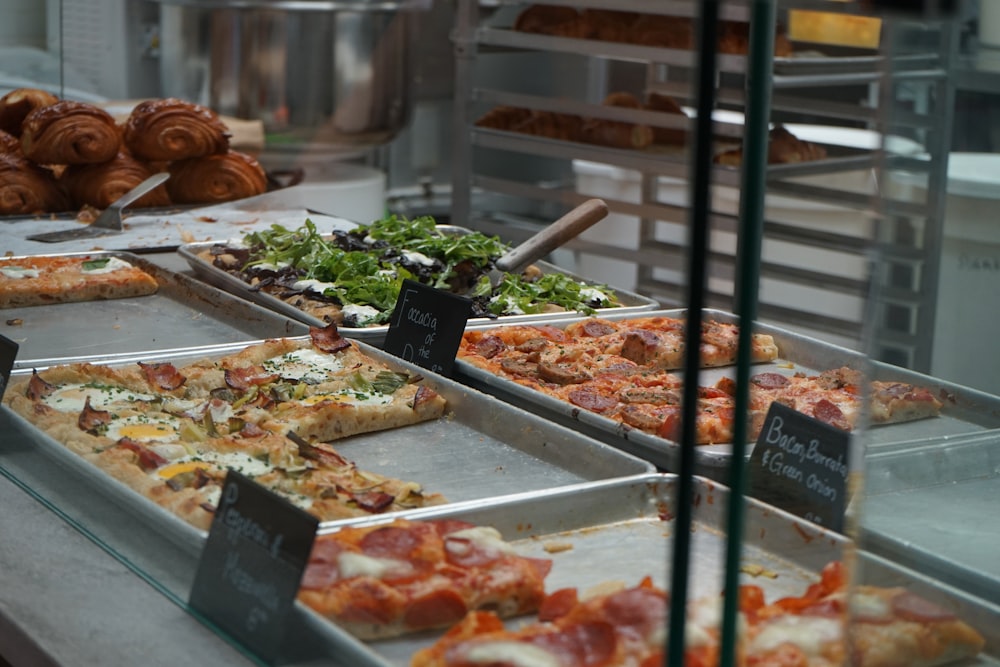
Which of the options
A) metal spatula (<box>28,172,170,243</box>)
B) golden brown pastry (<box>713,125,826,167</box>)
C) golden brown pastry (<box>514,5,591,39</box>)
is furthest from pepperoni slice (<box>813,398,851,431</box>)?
golden brown pastry (<box>514,5,591,39</box>)

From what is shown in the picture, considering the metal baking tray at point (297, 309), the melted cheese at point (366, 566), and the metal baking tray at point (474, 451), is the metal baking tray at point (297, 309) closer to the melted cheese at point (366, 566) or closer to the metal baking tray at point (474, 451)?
the metal baking tray at point (474, 451)

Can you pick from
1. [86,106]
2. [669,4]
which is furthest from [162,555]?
[669,4]

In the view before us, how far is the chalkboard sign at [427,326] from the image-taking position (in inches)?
78.4

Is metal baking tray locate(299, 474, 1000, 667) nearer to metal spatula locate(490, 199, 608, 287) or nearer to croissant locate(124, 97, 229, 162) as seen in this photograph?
metal spatula locate(490, 199, 608, 287)

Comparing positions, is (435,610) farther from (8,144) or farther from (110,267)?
(8,144)

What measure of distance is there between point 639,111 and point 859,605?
3166mm

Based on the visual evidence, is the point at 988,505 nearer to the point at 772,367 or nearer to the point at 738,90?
the point at 772,367

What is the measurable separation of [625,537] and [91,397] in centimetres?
80

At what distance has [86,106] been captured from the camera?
329 centimetres

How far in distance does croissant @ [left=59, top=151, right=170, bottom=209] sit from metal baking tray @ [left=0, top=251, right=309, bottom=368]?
74cm

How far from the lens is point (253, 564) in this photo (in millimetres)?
1168

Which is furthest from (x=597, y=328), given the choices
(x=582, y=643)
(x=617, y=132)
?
(x=617, y=132)

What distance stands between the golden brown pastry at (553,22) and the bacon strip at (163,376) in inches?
108

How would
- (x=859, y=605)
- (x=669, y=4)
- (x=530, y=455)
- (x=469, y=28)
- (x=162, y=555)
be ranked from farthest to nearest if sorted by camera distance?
(x=469, y=28) < (x=669, y=4) < (x=530, y=455) < (x=162, y=555) < (x=859, y=605)
